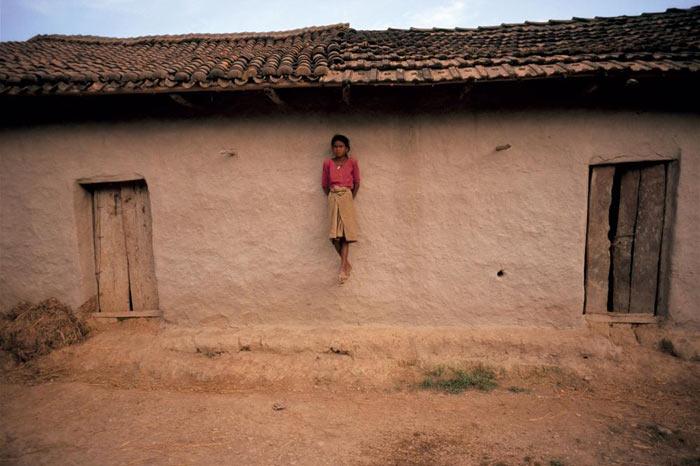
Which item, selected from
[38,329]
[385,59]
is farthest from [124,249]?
[385,59]

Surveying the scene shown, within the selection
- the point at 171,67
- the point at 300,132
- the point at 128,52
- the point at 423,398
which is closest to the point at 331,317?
Result: the point at 423,398

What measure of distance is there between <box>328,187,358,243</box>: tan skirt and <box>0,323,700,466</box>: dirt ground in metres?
1.20

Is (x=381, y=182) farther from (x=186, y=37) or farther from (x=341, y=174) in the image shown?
(x=186, y=37)

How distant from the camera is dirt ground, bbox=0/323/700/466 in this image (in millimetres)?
3232

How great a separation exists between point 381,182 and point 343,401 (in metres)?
2.42

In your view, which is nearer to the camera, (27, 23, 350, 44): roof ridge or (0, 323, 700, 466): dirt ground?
(0, 323, 700, 466): dirt ground

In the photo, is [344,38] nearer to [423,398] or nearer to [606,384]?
[423,398]

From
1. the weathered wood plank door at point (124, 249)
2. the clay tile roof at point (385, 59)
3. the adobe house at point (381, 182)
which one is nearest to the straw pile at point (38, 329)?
the adobe house at point (381, 182)

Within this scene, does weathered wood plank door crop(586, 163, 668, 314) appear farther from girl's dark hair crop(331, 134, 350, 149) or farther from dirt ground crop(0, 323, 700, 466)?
girl's dark hair crop(331, 134, 350, 149)

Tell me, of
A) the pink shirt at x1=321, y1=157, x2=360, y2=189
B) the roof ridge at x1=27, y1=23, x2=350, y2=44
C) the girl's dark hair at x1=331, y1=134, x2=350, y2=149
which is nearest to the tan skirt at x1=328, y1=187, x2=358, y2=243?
the pink shirt at x1=321, y1=157, x2=360, y2=189

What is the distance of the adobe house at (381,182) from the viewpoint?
4441mm

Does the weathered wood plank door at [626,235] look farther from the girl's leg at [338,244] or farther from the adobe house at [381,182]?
the girl's leg at [338,244]

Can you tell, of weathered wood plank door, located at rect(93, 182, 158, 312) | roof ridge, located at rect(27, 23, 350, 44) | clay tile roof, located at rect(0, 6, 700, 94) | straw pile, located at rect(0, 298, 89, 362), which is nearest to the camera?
clay tile roof, located at rect(0, 6, 700, 94)

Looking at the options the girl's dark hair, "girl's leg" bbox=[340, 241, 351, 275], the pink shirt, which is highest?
the girl's dark hair
